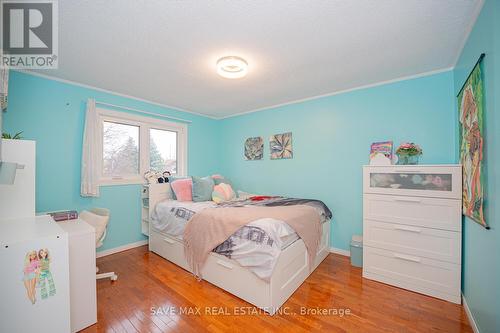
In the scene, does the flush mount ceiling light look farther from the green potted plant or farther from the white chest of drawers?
the green potted plant

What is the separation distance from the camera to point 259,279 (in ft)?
5.99

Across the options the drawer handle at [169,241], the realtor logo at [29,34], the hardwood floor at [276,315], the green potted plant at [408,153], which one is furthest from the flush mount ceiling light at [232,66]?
the hardwood floor at [276,315]

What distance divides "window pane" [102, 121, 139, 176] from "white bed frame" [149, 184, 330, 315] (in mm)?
1490

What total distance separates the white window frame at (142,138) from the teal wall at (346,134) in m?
1.26

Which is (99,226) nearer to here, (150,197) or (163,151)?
(150,197)

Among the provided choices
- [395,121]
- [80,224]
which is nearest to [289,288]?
[80,224]

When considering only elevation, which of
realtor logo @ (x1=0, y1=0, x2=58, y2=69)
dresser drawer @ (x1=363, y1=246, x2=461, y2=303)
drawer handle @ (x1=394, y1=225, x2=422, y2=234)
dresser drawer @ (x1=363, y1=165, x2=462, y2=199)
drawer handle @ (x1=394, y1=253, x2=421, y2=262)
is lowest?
dresser drawer @ (x1=363, y1=246, x2=461, y2=303)

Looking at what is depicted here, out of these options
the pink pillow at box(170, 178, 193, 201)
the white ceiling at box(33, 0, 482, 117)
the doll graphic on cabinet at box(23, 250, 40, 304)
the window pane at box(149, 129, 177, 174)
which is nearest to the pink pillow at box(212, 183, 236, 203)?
the pink pillow at box(170, 178, 193, 201)

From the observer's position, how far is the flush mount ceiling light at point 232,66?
6.78ft

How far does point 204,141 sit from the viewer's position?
14.4 feet

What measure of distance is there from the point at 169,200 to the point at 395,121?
3.31 metres

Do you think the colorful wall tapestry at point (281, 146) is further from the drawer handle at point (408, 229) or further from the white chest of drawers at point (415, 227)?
the drawer handle at point (408, 229)

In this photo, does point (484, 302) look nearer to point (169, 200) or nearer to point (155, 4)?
point (155, 4)

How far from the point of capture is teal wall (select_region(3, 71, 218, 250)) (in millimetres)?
2408
